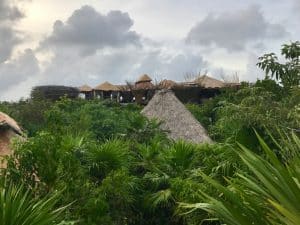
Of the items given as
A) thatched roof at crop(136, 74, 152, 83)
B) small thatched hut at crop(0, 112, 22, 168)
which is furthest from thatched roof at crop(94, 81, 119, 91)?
small thatched hut at crop(0, 112, 22, 168)

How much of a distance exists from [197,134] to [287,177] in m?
14.1

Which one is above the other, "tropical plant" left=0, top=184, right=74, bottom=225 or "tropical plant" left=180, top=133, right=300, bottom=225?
"tropical plant" left=180, top=133, right=300, bottom=225

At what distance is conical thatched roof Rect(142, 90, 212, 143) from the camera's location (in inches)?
683

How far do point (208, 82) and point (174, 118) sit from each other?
13.3m

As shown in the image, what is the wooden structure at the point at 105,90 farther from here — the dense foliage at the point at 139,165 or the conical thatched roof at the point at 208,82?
the dense foliage at the point at 139,165

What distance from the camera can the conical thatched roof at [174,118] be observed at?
17.4 meters

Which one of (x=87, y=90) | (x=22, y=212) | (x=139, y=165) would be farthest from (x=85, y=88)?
(x=22, y=212)

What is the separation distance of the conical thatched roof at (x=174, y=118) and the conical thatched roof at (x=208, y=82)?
9680mm

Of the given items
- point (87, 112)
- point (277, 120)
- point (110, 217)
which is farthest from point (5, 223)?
point (87, 112)

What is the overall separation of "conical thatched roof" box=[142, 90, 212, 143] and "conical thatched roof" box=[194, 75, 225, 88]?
9680 mm

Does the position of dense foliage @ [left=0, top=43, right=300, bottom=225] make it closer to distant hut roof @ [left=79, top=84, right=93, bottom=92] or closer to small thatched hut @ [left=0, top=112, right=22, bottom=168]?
small thatched hut @ [left=0, top=112, right=22, bottom=168]

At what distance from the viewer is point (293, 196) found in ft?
11.4

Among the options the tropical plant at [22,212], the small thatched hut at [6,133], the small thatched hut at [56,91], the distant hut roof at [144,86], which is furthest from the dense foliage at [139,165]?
the small thatched hut at [56,91]

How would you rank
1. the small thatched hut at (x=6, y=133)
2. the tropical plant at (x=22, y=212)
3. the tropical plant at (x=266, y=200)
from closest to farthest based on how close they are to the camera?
the tropical plant at (x=266, y=200)
the tropical plant at (x=22, y=212)
the small thatched hut at (x=6, y=133)
